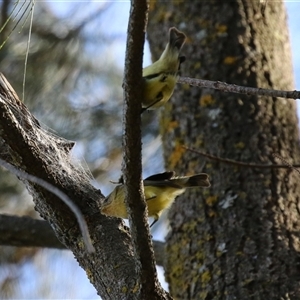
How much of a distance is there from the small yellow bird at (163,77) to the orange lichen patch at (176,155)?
0.98 m

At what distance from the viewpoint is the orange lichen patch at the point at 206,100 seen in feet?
8.45

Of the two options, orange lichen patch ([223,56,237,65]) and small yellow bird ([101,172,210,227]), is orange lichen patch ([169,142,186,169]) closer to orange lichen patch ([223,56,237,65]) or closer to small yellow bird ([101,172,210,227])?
orange lichen patch ([223,56,237,65])

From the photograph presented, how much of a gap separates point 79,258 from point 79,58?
7.28 ft

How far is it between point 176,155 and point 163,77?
113 centimetres

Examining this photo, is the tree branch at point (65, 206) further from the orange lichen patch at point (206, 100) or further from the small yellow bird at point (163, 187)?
the orange lichen patch at point (206, 100)

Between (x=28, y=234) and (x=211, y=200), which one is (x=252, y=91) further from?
(x=28, y=234)

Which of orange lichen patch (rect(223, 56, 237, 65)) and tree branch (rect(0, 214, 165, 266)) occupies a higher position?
orange lichen patch (rect(223, 56, 237, 65))

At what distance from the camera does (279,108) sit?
2.59m

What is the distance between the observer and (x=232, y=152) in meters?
2.43

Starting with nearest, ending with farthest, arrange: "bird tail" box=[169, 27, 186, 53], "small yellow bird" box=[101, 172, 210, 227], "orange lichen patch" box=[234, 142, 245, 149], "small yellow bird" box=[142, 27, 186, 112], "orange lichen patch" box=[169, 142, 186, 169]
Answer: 1. "small yellow bird" box=[142, 27, 186, 112]
2. "bird tail" box=[169, 27, 186, 53]
3. "small yellow bird" box=[101, 172, 210, 227]
4. "orange lichen patch" box=[234, 142, 245, 149]
5. "orange lichen patch" box=[169, 142, 186, 169]

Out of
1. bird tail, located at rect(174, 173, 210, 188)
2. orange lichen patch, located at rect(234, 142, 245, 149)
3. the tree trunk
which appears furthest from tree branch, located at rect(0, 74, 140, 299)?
orange lichen patch, located at rect(234, 142, 245, 149)

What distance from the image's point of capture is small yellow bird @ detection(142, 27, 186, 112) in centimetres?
141

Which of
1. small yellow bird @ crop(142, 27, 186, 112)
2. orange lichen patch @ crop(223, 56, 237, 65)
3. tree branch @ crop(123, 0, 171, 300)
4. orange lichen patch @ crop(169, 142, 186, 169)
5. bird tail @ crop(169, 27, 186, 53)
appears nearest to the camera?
tree branch @ crop(123, 0, 171, 300)

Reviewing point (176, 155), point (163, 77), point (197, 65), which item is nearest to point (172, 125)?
point (176, 155)
